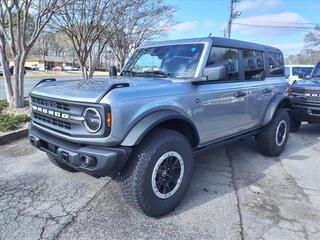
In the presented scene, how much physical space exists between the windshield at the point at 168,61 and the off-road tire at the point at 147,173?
0.92 meters

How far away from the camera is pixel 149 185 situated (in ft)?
10.9

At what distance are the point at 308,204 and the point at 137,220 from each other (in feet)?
6.85

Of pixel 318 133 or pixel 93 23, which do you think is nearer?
pixel 318 133

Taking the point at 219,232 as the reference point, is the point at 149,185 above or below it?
above

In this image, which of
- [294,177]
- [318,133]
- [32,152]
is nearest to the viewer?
[294,177]

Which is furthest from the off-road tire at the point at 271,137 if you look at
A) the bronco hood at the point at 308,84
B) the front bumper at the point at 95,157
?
the front bumper at the point at 95,157

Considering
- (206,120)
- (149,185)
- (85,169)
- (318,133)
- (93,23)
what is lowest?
(318,133)

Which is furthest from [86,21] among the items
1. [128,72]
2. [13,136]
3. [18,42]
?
[128,72]

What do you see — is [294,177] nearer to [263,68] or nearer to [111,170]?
[263,68]

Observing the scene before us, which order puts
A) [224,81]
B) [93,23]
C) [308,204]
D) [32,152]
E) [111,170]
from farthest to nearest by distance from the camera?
[93,23] < [32,152] < [224,81] < [308,204] < [111,170]

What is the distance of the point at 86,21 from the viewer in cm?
1118

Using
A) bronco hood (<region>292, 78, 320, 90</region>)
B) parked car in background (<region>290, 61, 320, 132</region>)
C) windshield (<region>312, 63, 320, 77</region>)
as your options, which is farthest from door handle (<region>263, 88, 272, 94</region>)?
windshield (<region>312, 63, 320, 77</region>)

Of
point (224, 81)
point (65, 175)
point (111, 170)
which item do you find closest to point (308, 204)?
point (224, 81)

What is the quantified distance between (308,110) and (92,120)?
6.12 m
